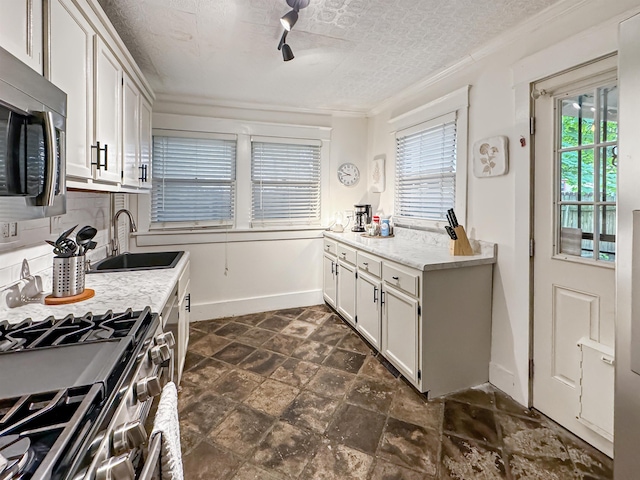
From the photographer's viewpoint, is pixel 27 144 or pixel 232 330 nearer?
pixel 27 144

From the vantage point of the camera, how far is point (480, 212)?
96.6 inches

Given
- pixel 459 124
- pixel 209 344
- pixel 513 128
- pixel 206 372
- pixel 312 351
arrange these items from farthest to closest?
1. pixel 209 344
2. pixel 312 351
3. pixel 459 124
4. pixel 206 372
5. pixel 513 128

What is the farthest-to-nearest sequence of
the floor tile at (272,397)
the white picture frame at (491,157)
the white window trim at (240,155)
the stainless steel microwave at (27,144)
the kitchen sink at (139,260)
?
the white window trim at (240,155) → the kitchen sink at (139,260) → the white picture frame at (491,157) → the floor tile at (272,397) → the stainless steel microwave at (27,144)

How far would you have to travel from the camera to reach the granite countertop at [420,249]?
7.14ft

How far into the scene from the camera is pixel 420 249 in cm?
269

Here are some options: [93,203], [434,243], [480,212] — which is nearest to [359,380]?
[434,243]

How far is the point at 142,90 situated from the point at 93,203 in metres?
1.04

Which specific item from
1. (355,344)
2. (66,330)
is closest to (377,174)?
(355,344)

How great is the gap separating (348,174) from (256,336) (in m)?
2.26

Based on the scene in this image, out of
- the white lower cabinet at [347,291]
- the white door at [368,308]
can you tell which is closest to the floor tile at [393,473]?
the white door at [368,308]

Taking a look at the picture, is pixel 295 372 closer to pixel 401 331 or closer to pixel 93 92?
pixel 401 331

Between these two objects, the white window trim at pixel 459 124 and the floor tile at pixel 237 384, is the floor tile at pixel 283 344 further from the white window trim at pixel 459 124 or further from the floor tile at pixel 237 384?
the white window trim at pixel 459 124

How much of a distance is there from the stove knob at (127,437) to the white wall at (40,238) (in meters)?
1.19

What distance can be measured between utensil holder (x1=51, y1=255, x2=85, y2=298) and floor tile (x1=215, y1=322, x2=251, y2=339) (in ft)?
5.83
